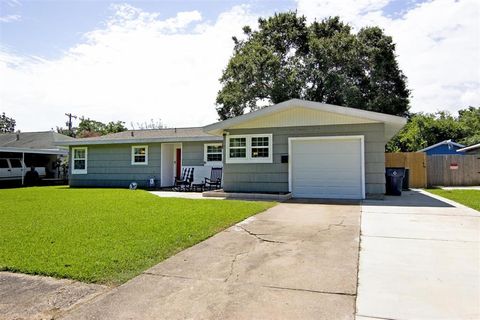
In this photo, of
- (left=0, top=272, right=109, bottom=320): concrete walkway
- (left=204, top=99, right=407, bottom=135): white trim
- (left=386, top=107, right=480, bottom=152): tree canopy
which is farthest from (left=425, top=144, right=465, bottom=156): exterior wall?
(left=0, top=272, right=109, bottom=320): concrete walkway

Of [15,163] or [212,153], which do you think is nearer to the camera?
[212,153]

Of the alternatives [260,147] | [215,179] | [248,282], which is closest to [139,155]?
[215,179]

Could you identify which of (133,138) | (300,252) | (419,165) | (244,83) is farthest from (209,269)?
(244,83)

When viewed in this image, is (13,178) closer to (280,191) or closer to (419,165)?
(280,191)

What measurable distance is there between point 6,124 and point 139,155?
5235cm

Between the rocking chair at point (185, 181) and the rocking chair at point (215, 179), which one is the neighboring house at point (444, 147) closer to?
the rocking chair at point (215, 179)

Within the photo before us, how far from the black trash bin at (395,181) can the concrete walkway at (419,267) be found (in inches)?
172

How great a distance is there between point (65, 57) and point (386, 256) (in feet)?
40.6

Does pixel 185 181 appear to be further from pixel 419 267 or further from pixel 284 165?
pixel 419 267

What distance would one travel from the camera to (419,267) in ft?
12.6

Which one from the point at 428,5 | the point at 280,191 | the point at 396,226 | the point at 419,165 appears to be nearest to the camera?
the point at 396,226

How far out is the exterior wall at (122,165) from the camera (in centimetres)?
1526

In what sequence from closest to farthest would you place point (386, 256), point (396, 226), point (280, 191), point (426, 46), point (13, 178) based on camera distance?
point (386, 256) < point (396, 226) < point (280, 191) < point (426, 46) < point (13, 178)

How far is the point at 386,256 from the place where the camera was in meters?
4.27
